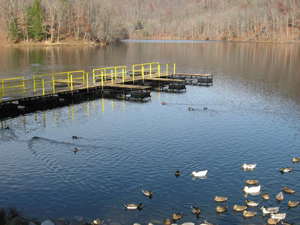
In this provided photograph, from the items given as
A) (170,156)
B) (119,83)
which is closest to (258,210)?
(170,156)

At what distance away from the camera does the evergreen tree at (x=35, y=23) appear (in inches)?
4567

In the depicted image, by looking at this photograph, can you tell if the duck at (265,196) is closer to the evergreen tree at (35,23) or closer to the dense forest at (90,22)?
the dense forest at (90,22)

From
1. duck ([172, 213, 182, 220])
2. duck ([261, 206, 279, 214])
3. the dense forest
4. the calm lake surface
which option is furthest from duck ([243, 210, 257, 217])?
the dense forest

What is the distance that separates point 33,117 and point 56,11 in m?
102

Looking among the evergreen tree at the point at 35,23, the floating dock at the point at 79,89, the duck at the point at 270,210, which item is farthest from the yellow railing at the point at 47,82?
the evergreen tree at the point at 35,23

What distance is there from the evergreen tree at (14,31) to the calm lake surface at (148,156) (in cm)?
8793

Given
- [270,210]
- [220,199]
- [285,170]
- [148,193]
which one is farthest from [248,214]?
[285,170]

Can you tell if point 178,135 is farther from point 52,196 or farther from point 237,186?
point 52,196

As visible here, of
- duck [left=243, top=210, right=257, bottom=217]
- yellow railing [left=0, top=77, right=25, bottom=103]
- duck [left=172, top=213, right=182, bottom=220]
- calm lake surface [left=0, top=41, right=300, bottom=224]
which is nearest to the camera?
duck [left=172, top=213, right=182, bottom=220]

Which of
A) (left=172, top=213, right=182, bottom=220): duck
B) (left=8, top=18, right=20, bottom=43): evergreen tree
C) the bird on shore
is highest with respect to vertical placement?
(left=8, top=18, right=20, bottom=43): evergreen tree

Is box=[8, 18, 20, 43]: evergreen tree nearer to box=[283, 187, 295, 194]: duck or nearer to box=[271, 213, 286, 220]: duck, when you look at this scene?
box=[283, 187, 295, 194]: duck

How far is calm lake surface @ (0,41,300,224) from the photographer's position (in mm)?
15281

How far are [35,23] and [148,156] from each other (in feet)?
350

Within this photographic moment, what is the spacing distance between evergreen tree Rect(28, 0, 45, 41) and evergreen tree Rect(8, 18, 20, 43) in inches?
166
